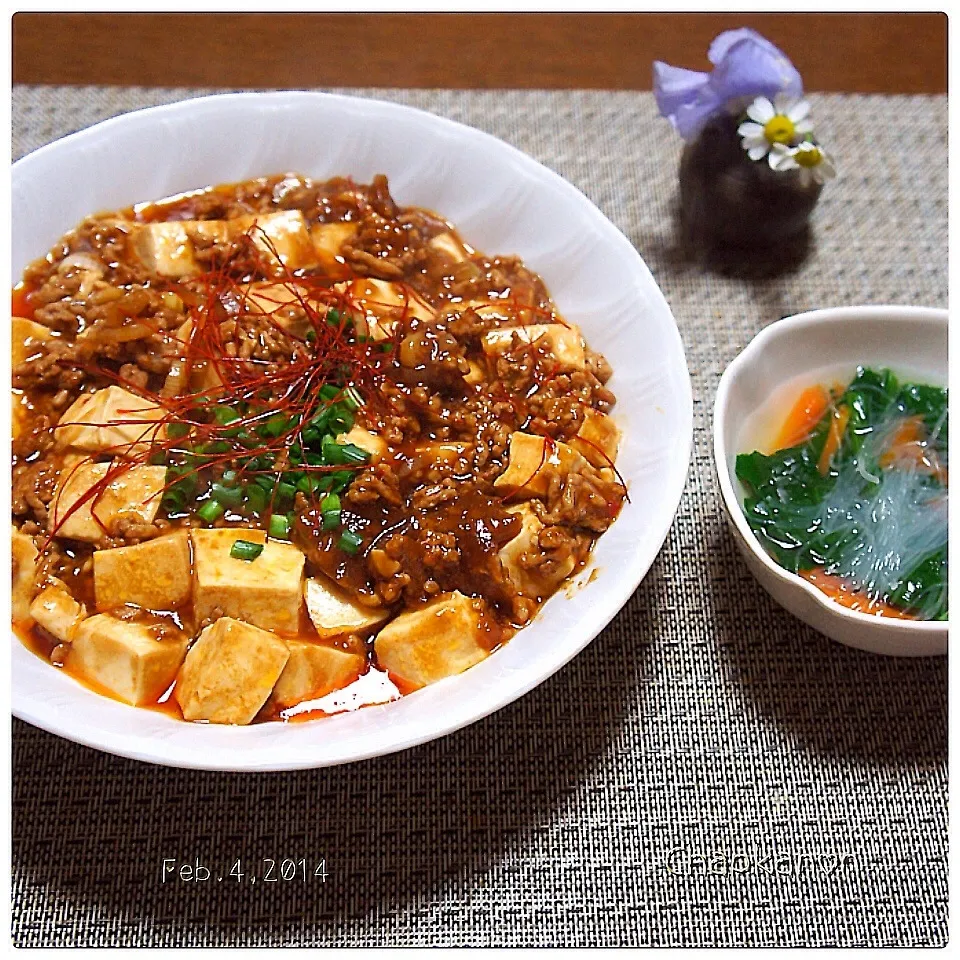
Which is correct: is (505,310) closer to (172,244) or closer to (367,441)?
(367,441)

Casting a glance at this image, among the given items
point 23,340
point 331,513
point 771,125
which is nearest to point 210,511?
point 331,513

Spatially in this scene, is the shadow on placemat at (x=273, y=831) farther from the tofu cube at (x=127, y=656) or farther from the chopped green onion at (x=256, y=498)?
the chopped green onion at (x=256, y=498)

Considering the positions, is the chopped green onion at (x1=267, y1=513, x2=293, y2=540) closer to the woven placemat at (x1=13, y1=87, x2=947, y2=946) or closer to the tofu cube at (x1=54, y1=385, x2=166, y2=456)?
the tofu cube at (x1=54, y1=385, x2=166, y2=456)

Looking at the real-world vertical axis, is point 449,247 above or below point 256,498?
above

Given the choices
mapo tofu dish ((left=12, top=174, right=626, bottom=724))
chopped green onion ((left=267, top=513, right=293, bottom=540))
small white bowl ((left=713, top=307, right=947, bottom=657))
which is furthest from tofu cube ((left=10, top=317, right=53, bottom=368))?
small white bowl ((left=713, top=307, right=947, bottom=657))

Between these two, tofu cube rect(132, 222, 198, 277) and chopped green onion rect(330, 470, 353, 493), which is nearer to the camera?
chopped green onion rect(330, 470, 353, 493)

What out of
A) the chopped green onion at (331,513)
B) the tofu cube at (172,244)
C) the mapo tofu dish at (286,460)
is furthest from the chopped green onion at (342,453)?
the tofu cube at (172,244)
